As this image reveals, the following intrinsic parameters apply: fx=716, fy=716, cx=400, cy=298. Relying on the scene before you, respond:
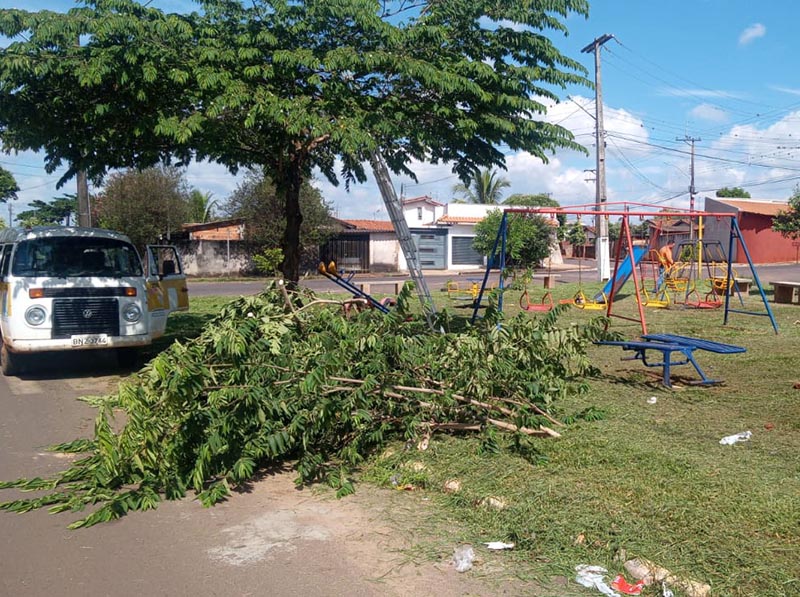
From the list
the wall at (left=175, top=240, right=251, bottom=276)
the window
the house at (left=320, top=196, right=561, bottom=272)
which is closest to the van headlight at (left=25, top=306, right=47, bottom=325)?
the wall at (left=175, top=240, right=251, bottom=276)

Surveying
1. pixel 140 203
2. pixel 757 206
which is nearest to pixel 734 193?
pixel 757 206

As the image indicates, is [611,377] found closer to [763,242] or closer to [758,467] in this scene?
[758,467]

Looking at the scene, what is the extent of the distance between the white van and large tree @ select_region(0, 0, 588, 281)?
1.39m

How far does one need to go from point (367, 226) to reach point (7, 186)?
23.7m

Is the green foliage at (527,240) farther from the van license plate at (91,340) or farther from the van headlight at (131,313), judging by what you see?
the van license plate at (91,340)

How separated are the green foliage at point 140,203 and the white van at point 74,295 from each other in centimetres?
2697

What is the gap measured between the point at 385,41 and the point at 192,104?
2957 mm

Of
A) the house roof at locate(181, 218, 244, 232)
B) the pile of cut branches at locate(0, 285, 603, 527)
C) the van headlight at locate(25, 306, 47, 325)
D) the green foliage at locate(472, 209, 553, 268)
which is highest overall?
the house roof at locate(181, 218, 244, 232)

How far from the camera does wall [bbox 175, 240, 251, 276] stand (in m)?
41.9

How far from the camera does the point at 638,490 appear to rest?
5.30 meters

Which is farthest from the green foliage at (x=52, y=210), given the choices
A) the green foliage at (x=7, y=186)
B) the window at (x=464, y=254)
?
the window at (x=464, y=254)

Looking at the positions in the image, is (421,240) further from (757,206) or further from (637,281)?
(637,281)

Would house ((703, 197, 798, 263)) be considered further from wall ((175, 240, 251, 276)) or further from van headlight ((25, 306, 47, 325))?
van headlight ((25, 306, 47, 325))

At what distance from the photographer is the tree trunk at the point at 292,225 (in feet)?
41.5
